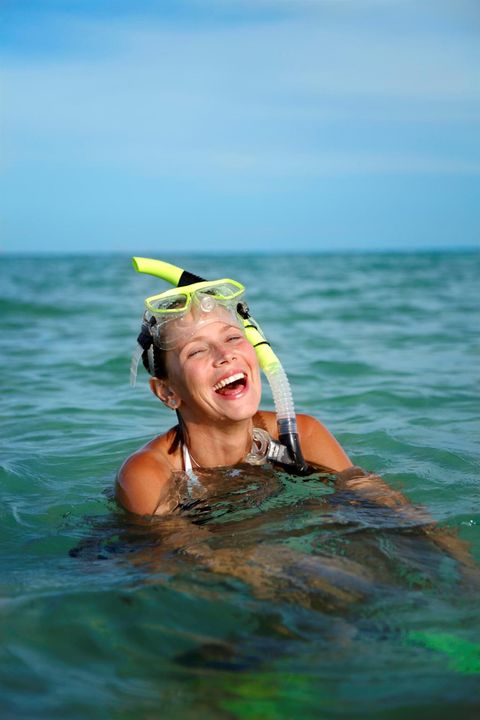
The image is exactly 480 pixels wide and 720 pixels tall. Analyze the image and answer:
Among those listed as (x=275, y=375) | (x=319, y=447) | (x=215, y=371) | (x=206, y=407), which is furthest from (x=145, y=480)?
(x=319, y=447)

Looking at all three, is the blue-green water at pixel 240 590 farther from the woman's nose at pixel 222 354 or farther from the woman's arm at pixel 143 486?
the woman's nose at pixel 222 354

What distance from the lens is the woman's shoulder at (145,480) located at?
12.1 feet

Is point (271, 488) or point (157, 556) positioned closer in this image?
point (157, 556)

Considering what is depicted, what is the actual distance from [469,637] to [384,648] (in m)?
0.28

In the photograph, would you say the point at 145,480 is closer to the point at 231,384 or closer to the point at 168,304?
the point at 231,384

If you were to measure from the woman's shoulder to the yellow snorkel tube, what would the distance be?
1.84ft

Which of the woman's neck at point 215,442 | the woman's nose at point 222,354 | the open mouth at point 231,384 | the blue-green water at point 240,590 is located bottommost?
the blue-green water at point 240,590

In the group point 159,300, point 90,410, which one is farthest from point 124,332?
point 159,300

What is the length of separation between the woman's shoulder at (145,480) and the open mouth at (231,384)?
17.6 inches

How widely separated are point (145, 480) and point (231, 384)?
58cm

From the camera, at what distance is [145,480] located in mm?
3738

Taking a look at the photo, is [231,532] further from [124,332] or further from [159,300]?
[124,332]

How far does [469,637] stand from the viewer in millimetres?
2646

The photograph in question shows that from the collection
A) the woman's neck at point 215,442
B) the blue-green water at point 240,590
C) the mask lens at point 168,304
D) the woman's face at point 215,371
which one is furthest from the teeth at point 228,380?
the blue-green water at point 240,590
